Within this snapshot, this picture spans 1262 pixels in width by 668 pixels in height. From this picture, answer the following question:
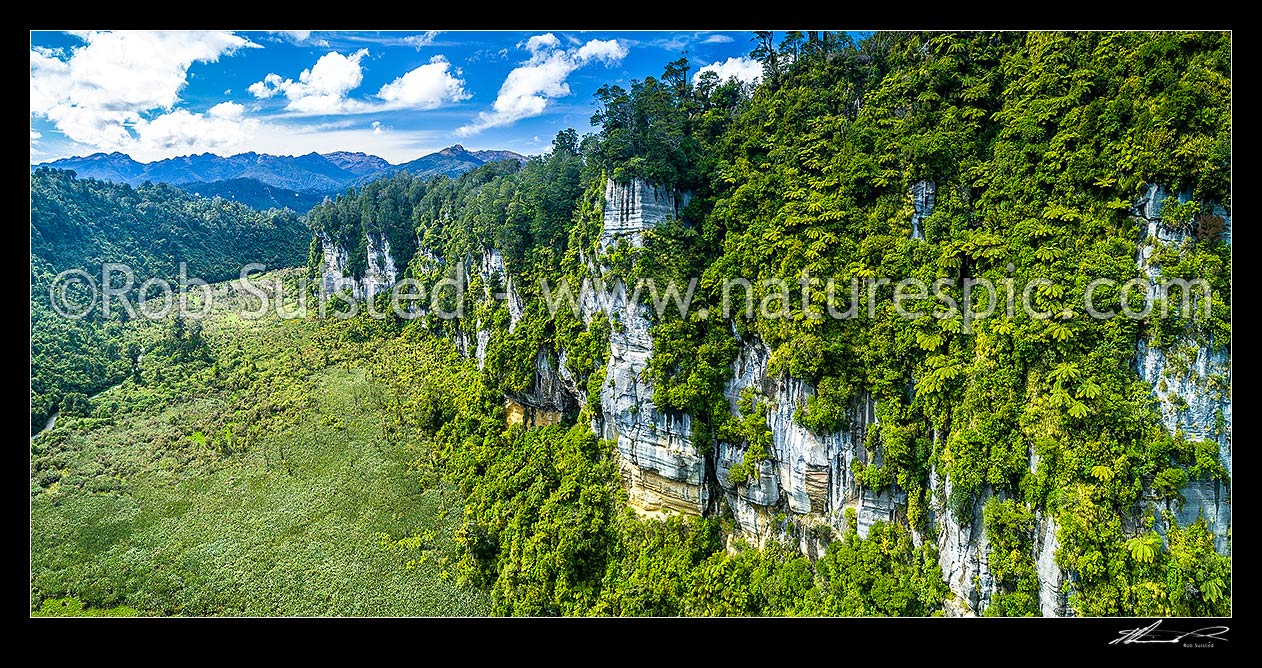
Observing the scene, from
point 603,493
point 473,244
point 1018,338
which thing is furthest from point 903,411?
point 473,244

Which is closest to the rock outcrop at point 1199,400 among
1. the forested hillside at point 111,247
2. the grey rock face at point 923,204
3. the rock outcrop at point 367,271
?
the grey rock face at point 923,204

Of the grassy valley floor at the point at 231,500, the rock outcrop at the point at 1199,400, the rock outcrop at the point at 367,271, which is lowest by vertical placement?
the grassy valley floor at the point at 231,500

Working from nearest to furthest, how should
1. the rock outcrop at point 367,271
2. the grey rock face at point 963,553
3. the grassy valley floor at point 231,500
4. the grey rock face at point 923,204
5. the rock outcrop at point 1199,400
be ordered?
the rock outcrop at point 1199,400 < the grey rock face at point 963,553 < the grey rock face at point 923,204 < the grassy valley floor at point 231,500 < the rock outcrop at point 367,271

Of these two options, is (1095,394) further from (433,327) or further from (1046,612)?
(433,327)

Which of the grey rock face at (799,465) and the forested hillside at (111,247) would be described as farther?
the forested hillside at (111,247)
